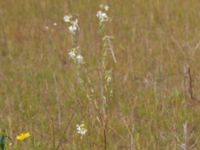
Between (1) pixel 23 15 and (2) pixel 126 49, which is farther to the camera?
(1) pixel 23 15

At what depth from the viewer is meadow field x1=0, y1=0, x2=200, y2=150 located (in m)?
3.95

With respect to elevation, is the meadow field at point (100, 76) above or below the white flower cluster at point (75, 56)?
below

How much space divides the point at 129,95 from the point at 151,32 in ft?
4.96

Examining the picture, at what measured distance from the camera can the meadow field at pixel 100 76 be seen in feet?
12.9

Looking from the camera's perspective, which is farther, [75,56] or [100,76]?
[100,76]

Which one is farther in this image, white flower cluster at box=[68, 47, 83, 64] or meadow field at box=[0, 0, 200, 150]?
meadow field at box=[0, 0, 200, 150]

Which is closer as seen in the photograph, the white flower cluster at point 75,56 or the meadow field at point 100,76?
the white flower cluster at point 75,56

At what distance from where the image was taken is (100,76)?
163 inches

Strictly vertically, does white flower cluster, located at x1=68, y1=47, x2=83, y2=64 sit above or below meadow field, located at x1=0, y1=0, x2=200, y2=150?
above

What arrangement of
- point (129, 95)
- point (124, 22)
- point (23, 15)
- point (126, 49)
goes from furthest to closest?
point (23, 15) < point (124, 22) < point (126, 49) < point (129, 95)

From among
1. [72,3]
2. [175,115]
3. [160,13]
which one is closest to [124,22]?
[160,13]

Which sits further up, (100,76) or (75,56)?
(75,56)

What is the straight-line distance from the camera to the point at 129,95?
4.77 metres

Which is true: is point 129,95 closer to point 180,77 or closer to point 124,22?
point 180,77
